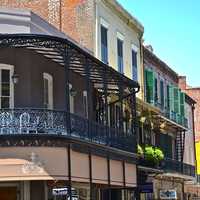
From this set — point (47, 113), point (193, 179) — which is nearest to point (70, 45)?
point (47, 113)

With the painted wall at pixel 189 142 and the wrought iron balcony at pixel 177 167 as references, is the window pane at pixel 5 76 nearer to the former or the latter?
the wrought iron balcony at pixel 177 167

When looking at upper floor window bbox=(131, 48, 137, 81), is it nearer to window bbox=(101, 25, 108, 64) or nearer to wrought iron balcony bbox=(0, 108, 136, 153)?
window bbox=(101, 25, 108, 64)

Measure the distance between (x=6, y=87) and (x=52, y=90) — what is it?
2.41m

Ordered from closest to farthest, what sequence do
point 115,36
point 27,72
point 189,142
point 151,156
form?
point 27,72
point 115,36
point 151,156
point 189,142

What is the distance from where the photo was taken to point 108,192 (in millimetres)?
30484

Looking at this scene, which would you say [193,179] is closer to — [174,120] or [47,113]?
[174,120]

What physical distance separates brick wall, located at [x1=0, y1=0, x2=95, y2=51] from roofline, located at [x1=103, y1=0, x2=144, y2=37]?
5.15 feet

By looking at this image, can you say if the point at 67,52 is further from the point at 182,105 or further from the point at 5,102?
the point at 182,105

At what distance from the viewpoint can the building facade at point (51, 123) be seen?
1994cm

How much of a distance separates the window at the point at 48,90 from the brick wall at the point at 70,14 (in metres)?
5.86

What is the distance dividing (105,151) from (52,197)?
234cm

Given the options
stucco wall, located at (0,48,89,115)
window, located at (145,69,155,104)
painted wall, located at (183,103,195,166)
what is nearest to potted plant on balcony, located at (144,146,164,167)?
window, located at (145,69,155,104)

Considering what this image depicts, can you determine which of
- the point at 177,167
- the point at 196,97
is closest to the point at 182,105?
the point at 177,167

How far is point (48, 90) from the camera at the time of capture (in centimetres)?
2427
